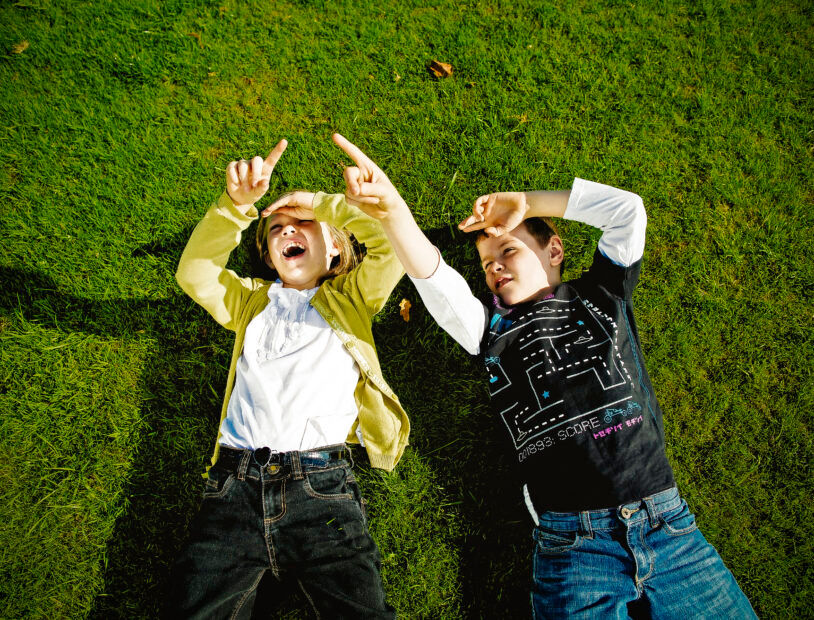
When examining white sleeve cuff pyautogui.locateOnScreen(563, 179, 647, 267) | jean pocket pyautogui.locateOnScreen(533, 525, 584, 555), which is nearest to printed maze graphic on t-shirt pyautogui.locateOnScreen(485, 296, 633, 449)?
white sleeve cuff pyautogui.locateOnScreen(563, 179, 647, 267)

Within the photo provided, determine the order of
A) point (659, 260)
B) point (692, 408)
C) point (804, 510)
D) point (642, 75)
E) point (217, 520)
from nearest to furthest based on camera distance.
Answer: point (217, 520)
point (804, 510)
point (692, 408)
point (659, 260)
point (642, 75)

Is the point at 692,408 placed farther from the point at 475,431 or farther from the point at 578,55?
the point at 578,55

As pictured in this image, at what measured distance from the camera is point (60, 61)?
3836 millimetres

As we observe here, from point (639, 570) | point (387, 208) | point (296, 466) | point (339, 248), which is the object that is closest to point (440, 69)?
point (339, 248)

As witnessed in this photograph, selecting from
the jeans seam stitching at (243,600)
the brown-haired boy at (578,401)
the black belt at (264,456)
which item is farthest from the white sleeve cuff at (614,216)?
the jeans seam stitching at (243,600)

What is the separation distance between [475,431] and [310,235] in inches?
71.0

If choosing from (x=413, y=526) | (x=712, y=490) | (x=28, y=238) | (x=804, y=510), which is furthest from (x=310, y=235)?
(x=804, y=510)

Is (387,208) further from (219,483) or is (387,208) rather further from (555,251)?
(219,483)

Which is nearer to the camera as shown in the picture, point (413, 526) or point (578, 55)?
point (413, 526)

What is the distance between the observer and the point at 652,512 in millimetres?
2428

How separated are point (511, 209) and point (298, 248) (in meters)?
1.43

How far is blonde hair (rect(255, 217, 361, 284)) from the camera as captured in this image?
10.6 ft

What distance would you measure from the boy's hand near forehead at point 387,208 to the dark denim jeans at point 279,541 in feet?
4.28

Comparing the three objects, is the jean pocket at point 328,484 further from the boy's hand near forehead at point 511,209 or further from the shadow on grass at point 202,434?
the boy's hand near forehead at point 511,209
